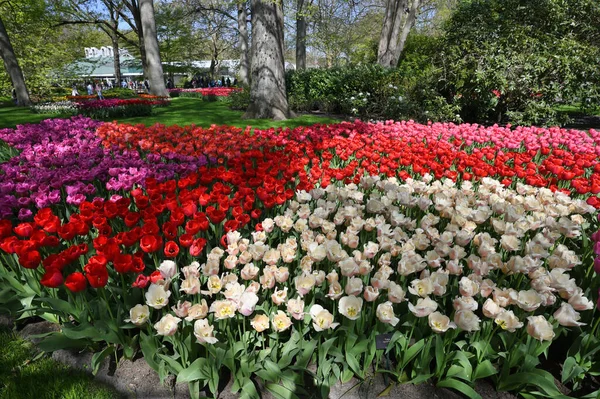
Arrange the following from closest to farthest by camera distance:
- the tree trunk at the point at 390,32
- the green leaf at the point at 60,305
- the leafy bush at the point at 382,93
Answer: the green leaf at the point at 60,305 → the leafy bush at the point at 382,93 → the tree trunk at the point at 390,32

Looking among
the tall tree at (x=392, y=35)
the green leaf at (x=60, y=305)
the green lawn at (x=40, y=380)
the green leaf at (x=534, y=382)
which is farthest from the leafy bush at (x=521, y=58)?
the green lawn at (x=40, y=380)

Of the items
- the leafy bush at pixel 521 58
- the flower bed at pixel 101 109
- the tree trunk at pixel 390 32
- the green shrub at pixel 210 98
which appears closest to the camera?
the leafy bush at pixel 521 58

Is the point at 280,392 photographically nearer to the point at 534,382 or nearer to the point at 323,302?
the point at 323,302

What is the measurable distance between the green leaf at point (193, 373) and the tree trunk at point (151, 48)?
20.1m

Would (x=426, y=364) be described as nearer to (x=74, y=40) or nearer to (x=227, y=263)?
(x=227, y=263)

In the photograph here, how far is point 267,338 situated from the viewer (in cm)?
215

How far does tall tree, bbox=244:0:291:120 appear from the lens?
400 inches

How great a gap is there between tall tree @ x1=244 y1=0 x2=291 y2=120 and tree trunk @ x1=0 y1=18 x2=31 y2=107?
9.97 meters

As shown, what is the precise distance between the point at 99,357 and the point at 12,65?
1634cm

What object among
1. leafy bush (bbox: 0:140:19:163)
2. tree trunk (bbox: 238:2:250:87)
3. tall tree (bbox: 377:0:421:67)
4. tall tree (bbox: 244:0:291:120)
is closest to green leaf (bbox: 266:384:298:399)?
leafy bush (bbox: 0:140:19:163)

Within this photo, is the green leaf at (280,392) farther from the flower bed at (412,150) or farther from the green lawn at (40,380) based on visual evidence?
the flower bed at (412,150)

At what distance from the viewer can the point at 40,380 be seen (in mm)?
2016

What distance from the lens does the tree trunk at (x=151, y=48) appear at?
18.0 meters

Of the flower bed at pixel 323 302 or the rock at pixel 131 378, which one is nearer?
the flower bed at pixel 323 302
